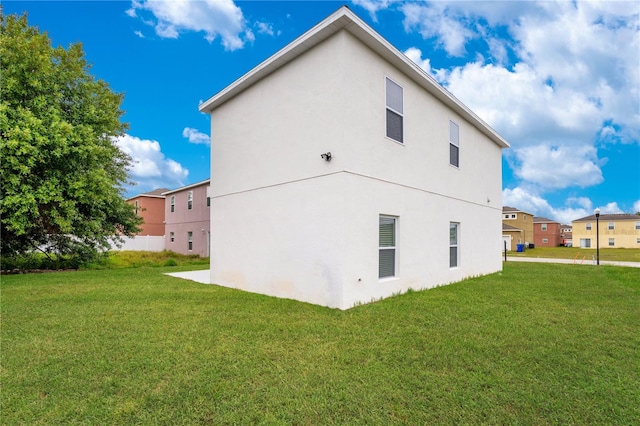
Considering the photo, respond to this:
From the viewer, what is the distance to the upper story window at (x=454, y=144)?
9623 mm

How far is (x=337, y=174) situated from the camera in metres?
5.97

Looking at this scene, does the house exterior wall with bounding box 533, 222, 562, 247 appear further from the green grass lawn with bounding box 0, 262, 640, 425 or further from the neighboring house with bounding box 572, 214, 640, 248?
the green grass lawn with bounding box 0, 262, 640, 425

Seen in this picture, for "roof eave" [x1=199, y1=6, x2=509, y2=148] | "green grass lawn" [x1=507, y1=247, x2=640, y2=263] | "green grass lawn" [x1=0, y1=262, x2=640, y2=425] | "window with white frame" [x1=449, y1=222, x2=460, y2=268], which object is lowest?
"green grass lawn" [x1=507, y1=247, x2=640, y2=263]

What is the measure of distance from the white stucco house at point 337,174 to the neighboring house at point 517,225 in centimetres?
3137

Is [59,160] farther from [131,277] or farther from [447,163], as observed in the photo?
[447,163]

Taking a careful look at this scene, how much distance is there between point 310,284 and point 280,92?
14.1ft

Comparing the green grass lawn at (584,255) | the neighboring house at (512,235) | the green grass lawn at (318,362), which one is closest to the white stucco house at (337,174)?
the green grass lawn at (318,362)

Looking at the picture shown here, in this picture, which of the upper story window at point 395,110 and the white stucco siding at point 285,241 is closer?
the white stucco siding at point 285,241

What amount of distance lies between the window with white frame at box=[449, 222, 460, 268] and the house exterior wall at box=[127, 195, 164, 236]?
25344mm

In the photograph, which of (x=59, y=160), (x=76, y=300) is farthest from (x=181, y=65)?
(x=76, y=300)

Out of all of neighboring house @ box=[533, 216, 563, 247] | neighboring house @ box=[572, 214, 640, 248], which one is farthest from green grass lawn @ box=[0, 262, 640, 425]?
neighboring house @ box=[533, 216, 563, 247]

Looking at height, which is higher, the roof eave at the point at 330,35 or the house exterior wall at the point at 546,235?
the roof eave at the point at 330,35

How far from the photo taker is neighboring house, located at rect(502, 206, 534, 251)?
36353mm

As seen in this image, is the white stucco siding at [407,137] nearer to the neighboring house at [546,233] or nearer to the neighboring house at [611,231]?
the neighboring house at [611,231]
